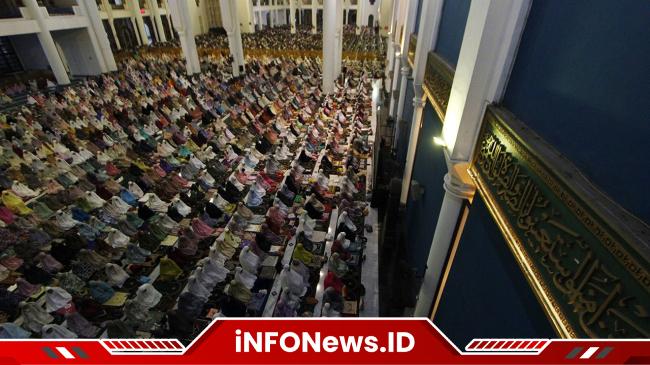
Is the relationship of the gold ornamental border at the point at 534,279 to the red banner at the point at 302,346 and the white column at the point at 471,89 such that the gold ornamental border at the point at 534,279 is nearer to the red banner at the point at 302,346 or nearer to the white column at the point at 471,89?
the red banner at the point at 302,346

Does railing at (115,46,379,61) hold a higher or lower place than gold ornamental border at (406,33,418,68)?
lower

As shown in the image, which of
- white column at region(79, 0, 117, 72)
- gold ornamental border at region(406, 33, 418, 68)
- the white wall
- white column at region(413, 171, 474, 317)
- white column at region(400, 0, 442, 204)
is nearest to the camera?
white column at region(413, 171, 474, 317)

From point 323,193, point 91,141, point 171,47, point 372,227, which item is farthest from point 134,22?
point 372,227

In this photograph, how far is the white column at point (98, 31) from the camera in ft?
61.4

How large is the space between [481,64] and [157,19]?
106 ft

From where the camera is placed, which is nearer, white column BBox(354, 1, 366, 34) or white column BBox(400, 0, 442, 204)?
white column BBox(400, 0, 442, 204)

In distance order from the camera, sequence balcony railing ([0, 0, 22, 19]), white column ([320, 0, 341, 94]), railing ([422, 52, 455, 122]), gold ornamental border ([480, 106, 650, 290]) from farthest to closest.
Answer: white column ([320, 0, 341, 94]), balcony railing ([0, 0, 22, 19]), railing ([422, 52, 455, 122]), gold ornamental border ([480, 106, 650, 290])

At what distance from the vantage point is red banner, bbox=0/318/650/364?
223 cm

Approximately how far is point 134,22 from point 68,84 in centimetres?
1154

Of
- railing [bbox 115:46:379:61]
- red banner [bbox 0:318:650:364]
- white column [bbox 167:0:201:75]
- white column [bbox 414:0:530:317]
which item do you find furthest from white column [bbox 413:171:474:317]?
railing [bbox 115:46:379:61]

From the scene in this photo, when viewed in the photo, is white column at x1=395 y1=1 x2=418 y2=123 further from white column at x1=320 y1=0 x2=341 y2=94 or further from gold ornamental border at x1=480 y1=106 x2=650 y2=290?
gold ornamental border at x1=480 y1=106 x2=650 y2=290

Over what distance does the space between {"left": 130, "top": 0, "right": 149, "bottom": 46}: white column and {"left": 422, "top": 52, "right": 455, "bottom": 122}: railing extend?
1091 inches

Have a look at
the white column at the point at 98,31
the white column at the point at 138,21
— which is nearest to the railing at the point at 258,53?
the white column at the point at 98,31

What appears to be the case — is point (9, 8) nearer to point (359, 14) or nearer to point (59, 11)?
point (59, 11)
